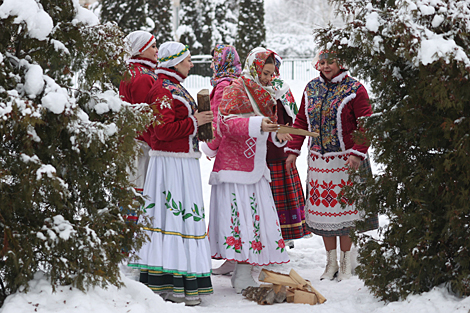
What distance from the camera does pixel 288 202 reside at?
17.8ft

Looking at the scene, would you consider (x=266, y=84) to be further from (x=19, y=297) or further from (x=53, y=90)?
(x=19, y=297)

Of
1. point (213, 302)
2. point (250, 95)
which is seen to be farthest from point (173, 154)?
point (213, 302)

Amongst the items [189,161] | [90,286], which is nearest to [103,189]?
[90,286]

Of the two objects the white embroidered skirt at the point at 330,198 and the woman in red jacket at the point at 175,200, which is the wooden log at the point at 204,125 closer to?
the woman in red jacket at the point at 175,200

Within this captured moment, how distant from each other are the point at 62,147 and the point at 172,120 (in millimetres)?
1305

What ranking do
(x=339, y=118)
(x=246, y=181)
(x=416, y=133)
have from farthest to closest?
1. (x=339, y=118)
2. (x=246, y=181)
3. (x=416, y=133)

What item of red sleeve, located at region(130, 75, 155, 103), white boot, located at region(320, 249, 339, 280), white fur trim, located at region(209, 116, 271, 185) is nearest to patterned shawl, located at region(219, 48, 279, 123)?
white fur trim, located at region(209, 116, 271, 185)

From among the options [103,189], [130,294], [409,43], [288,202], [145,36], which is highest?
[145,36]

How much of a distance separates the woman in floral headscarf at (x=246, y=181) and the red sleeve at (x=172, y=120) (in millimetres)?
488

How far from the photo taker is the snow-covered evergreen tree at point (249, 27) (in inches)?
774

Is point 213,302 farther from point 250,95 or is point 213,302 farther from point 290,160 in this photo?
point 250,95

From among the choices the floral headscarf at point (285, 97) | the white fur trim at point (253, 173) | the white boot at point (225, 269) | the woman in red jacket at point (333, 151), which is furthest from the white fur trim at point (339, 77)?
the white boot at point (225, 269)

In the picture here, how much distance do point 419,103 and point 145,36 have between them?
2727mm

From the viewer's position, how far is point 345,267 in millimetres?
4977
